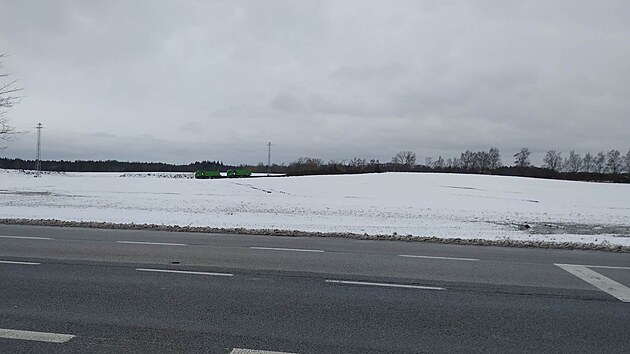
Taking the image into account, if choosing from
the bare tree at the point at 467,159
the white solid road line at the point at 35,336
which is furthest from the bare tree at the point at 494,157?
the white solid road line at the point at 35,336

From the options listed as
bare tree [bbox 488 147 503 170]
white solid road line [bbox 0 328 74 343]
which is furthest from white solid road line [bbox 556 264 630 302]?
bare tree [bbox 488 147 503 170]

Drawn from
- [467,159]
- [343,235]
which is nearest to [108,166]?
[467,159]

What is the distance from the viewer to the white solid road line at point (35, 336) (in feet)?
15.6

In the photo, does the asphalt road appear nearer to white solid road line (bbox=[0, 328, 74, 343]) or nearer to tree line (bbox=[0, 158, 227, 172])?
white solid road line (bbox=[0, 328, 74, 343])

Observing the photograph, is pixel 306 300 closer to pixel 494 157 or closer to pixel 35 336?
pixel 35 336

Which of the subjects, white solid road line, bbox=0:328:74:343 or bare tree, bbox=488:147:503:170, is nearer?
white solid road line, bbox=0:328:74:343

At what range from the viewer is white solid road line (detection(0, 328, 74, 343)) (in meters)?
4.75

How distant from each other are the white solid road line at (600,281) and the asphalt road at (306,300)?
0.02 m

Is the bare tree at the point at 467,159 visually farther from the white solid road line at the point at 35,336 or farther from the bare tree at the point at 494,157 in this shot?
the white solid road line at the point at 35,336

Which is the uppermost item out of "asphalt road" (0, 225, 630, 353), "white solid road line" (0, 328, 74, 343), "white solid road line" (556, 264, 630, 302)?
"white solid road line" (556, 264, 630, 302)

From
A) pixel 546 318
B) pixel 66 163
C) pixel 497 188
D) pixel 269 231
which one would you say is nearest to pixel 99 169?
pixel 66 163

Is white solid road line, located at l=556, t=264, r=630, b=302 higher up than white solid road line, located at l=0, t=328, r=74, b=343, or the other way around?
white solid road line, located at l=556, t=264, r=630, b=302

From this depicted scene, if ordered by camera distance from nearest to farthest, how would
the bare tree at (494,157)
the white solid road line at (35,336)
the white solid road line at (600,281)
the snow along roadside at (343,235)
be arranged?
1. the white solid road line at (35,336)
2. the white solid road line at (600,281)
3. the snow along roadside at (343,235)
4. the bare tree at (494,157)

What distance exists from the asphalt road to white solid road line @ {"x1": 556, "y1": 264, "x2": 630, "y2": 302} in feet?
0.07
